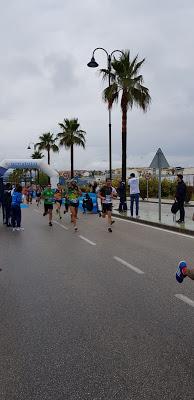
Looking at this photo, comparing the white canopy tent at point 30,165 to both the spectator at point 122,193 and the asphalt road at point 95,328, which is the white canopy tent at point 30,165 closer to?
the spectator at point 122,193

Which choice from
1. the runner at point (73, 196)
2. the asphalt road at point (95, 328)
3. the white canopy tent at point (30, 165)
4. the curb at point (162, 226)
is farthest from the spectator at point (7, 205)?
the white canopy tent at point (30, 165)

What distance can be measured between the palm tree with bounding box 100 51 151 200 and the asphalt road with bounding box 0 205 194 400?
64.3 ft

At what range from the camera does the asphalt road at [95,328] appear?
12.0ft

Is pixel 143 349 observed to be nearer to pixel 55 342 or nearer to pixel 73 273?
pixel 55 342

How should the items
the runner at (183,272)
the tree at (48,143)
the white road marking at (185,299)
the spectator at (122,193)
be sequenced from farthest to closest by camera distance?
the tree at (48,143) → the spectator at (122,193) → the white road marking at (185,299) → the runner at (183,272)

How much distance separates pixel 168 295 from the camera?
21.8 feet

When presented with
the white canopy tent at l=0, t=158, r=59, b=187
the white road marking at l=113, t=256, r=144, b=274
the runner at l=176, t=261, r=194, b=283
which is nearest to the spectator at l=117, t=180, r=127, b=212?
the white road marking at l=113, t=256, r=144, b=274

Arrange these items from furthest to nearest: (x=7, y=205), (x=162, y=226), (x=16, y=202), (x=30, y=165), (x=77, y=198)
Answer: (x=30, y=165)
(x=7, y=205)
(x=77, y=198)
(x=16, y=202)
(x=162, y=226)

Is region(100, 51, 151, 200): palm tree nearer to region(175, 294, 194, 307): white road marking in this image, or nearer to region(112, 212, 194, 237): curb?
region(112, 212, 194, 237): curb

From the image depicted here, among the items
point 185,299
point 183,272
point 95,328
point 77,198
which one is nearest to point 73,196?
point 77,198

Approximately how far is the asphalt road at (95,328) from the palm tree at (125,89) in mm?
19584

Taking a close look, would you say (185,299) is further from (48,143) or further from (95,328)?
(48,143)

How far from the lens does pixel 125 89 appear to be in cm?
2914

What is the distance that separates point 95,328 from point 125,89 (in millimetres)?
25310
